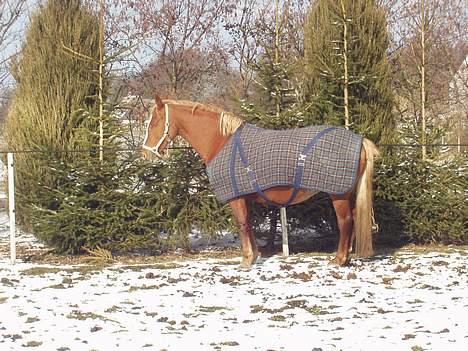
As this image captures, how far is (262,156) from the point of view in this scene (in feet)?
20.7

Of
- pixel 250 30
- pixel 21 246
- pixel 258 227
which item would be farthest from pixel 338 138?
pixel 250 30

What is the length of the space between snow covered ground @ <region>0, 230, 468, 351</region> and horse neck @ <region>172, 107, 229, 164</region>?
4.16 ft

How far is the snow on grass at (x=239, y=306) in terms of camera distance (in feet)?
12.6

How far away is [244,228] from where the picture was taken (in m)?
6.63

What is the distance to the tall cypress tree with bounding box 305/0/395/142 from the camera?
768 centimetres

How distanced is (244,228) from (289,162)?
92 centimetres

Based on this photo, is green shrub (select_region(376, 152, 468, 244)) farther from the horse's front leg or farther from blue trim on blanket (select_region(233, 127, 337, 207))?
the horse's front leg

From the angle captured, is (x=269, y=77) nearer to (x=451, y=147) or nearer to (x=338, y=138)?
(x=338, y=138)

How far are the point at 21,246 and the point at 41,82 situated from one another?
2393 mm

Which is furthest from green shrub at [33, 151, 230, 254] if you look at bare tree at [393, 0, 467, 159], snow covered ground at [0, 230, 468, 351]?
bare tree at [393, 0, 467, 159]

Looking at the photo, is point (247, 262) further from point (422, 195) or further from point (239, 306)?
point (422, 195)

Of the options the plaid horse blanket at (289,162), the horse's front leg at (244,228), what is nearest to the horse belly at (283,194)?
the plaid horse blanket at (289,162)

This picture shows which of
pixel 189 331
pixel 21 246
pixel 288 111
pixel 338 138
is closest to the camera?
pixel 189 331

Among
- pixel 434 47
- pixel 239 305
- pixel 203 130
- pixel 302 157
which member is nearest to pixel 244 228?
pixel 302 157
